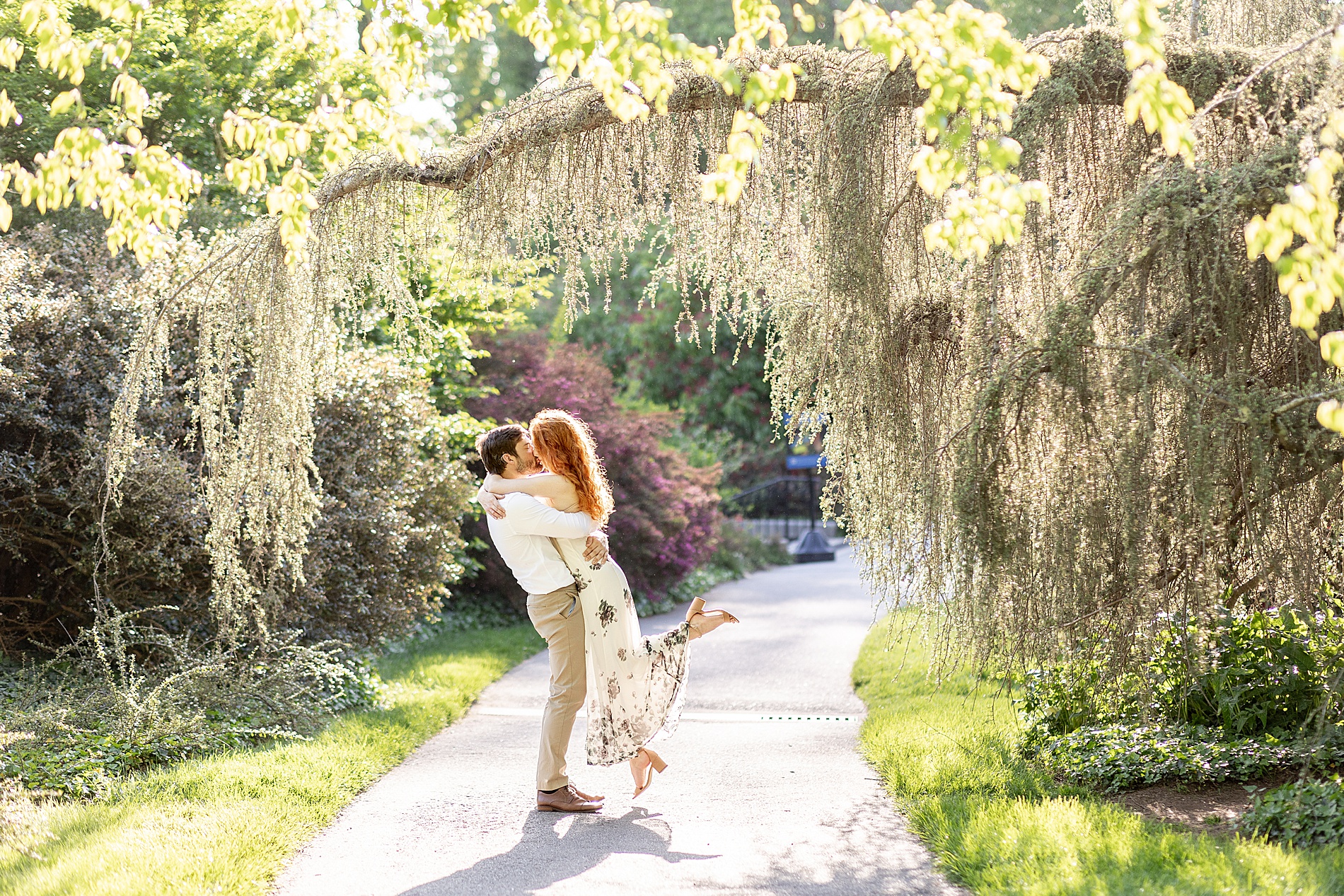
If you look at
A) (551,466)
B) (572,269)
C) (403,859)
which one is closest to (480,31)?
(572,269)

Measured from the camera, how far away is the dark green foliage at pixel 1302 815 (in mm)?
4176

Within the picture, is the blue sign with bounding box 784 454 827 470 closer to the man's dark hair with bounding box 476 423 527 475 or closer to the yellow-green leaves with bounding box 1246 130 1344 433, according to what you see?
the man's dark hair with bounding box 476 423 527 475

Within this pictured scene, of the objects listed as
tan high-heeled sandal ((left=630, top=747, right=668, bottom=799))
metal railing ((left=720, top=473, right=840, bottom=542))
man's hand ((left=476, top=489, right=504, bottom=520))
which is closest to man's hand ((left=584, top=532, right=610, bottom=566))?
man's hand ((left=476, top=489, right=504, bottom=520))

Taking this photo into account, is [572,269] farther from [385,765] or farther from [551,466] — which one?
[385,765]

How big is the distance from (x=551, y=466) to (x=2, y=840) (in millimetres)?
2687

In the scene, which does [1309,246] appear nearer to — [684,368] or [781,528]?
[684,368]

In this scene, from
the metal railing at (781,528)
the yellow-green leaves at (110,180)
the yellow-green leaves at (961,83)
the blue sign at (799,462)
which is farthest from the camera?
the blue sign at (799,462)

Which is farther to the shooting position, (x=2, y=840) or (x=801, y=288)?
(x=801, y=288)

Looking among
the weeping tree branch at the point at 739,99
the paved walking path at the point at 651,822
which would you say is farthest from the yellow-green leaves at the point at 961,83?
the paved walking path at the point at 651,822

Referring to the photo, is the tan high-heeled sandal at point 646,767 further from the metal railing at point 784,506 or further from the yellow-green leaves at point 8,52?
the metal railing at point 784,506

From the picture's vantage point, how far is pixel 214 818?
4801mm

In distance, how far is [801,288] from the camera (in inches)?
226

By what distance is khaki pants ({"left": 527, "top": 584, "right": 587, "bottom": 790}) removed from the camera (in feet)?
17.1

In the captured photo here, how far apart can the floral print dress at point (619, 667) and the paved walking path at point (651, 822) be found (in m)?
0.34
